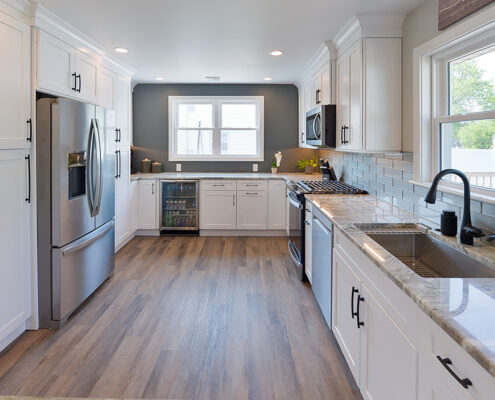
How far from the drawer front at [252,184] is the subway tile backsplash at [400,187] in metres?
1.37

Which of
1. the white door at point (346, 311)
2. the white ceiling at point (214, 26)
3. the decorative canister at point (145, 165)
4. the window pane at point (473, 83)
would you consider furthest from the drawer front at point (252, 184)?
the window pane at point (473, 83)

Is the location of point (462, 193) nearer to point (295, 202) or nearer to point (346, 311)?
point (346, 311)

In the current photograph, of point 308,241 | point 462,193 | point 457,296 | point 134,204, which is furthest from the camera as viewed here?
point 134,204

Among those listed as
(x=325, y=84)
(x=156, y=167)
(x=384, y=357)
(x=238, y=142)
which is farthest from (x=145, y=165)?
(x=384, y=357)

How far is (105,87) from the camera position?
14.2 feet

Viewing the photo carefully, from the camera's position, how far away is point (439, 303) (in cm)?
114

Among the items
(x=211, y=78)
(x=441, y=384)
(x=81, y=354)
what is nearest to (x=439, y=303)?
(x=441, y=384)

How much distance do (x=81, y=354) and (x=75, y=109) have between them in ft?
5.58

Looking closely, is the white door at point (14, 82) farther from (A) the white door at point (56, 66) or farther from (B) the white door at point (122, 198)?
(B) the white door at point (122, 198)

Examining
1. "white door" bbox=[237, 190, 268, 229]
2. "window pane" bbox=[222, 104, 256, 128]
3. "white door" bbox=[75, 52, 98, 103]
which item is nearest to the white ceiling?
"white door" bbox=[75, 52, 98, 103]

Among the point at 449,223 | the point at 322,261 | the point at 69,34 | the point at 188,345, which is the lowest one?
the point at 188,345

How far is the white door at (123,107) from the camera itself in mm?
4785

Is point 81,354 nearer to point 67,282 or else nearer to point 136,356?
point 136,356

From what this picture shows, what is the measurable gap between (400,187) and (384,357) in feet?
5.73
